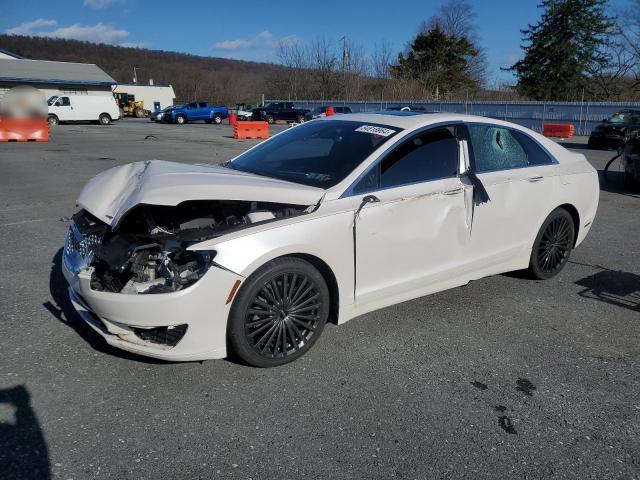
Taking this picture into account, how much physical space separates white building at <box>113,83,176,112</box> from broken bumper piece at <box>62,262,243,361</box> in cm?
6795

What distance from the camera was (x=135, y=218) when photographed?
3.50 meters

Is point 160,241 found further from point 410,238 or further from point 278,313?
point 410,238

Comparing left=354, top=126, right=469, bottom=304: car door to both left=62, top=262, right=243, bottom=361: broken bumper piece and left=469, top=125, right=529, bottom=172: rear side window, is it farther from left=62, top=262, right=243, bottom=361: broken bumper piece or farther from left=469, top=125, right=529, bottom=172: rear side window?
left=62, top=262, right=243, bottom=361: broken bumper piece

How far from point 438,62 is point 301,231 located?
56.7 m

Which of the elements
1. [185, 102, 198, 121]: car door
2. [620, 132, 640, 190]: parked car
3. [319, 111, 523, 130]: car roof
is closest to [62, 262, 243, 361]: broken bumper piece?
[319, 111, 523, 130]: car roof

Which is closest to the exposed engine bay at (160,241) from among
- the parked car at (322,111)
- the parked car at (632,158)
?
the parked car at (632,158)

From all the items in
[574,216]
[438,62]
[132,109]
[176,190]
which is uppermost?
[438,62]

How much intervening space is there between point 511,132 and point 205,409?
11.3 ft

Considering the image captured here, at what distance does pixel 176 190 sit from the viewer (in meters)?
3.06

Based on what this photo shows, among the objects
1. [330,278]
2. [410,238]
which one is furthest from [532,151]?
[330,278]

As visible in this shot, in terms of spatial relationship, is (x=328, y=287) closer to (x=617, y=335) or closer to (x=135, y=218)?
(x=135, y=218)

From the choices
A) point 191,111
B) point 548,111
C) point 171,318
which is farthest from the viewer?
point 191,111

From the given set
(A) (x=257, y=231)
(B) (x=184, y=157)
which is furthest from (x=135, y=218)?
(B) (x=184, y=157)

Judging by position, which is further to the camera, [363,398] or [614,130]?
[614,130]
